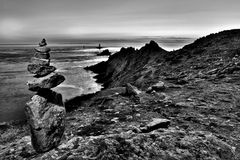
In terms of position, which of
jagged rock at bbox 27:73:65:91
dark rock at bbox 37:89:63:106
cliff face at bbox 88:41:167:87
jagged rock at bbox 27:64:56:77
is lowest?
cliff face at bbox 88:41:167:87

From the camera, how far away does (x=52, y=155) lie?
683cm

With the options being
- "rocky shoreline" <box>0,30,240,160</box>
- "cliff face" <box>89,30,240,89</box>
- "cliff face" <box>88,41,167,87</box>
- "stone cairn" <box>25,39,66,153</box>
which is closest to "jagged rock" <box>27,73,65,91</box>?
"stone cairn" <box>25,39,66,153</box>

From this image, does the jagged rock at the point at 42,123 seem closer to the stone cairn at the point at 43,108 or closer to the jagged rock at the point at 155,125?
the stone cairn at the point at 43,108

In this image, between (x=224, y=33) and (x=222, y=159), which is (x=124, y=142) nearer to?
(x=222, y=159)

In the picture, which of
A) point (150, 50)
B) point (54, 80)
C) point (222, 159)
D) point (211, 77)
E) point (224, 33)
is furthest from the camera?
point (150, 50)

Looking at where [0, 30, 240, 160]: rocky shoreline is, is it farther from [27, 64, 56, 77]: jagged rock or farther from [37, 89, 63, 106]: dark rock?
[27, 64, 56, 77]: jagged rock

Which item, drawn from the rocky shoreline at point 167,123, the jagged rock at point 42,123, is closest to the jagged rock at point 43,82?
the jagged rock at point 42,123

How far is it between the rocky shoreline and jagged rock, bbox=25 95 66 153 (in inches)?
10.8

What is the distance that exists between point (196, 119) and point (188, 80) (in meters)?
6.68

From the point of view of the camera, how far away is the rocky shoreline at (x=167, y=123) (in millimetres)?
6426

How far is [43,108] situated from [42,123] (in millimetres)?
502

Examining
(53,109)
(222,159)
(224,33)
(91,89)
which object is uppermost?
(224,33)

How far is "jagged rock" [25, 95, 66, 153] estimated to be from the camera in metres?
7.19

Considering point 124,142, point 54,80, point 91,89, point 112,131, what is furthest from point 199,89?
point 91,89
